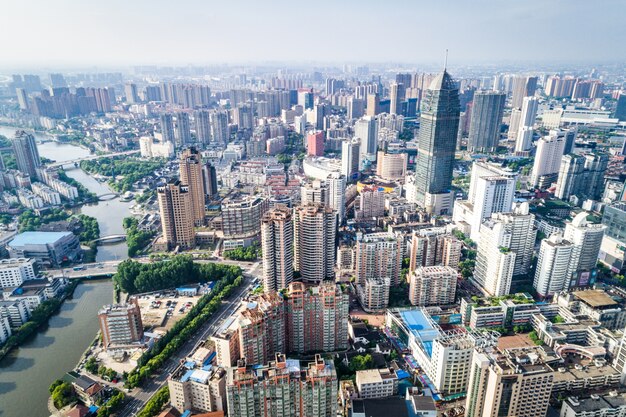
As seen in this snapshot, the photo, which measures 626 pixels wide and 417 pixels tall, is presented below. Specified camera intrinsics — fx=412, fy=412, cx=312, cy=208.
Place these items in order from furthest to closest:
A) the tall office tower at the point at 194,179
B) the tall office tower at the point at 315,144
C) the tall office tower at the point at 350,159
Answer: the tall office tower at the point at 315,144, the tall office tower at the point at 350,159, the tall office tower at the point at 194,179

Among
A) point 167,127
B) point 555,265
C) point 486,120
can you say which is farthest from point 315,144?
point 555,265

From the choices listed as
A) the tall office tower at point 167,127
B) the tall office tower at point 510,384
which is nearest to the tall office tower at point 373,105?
the tall office tower at point 167,127

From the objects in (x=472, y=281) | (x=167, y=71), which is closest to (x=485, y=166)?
(x=472, y=281)

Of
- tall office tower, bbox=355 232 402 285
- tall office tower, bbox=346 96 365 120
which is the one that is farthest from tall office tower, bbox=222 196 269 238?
tall office tower, bbox=346 96 365 120

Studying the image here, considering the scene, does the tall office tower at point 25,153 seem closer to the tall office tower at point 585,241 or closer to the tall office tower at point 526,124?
the tall office tower at point 585,241

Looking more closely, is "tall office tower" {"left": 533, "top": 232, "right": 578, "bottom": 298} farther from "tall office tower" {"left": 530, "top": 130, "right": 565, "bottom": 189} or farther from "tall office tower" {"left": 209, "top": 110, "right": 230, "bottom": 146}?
"tall office tower" {"left": 209, "top": 110, "right": 230, "bottom": 146}

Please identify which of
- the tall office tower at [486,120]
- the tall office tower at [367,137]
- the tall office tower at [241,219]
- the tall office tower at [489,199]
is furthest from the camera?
the tall office tower at [486,120]
